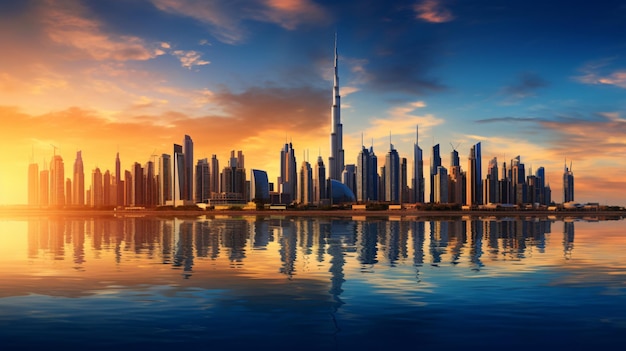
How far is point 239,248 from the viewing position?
252 feet

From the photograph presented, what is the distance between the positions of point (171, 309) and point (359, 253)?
125 feet

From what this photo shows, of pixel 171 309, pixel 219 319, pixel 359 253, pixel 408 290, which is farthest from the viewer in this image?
pixel 359 253

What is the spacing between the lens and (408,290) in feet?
131

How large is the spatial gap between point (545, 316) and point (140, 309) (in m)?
22.8

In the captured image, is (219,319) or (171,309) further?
(171,309)

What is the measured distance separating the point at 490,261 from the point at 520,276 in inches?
479

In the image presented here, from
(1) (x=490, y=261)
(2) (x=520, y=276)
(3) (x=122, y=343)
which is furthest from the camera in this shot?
(1) (x=490, y=261)

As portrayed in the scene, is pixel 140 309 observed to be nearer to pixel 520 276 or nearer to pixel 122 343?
Result: pixel 122 343

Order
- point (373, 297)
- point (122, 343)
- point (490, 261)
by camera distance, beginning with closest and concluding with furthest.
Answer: point (122, 343), point (373, 297), point (490, 261)

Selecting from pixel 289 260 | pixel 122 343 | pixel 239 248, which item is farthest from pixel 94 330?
pixel 239 248

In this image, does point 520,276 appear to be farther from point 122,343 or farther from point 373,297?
point 122,343

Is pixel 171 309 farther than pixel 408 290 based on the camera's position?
No

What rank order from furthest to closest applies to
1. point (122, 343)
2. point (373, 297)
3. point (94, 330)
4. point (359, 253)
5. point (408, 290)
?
point (359, 253)
point (408, 290)
point (373, 297)
point (94, 330)
point (122, 343)

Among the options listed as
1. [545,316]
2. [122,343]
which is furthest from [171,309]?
[545,316]
